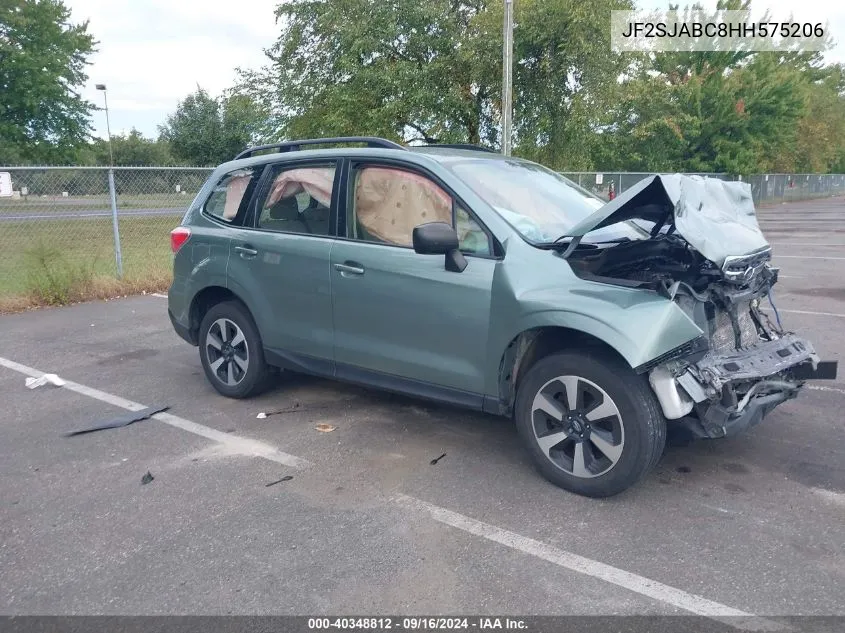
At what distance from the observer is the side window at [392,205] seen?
14.5 feet

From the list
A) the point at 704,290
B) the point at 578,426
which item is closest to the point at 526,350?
the point at 578,426

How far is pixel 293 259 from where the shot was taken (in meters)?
4.98

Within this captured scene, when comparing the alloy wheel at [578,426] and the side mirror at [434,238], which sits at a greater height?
the side mirror at [434,238]

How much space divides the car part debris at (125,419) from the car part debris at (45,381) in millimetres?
1177

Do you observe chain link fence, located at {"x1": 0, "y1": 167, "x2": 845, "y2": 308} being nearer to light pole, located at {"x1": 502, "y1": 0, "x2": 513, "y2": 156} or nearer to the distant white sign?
the distant white sign

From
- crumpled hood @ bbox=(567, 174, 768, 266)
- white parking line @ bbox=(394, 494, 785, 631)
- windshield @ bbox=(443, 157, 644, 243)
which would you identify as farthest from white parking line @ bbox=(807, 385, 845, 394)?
white parking line @ bbox=(394, 494, 785, 631)

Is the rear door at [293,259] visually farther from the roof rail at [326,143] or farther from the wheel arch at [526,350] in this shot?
the wheel arch at [526,350]

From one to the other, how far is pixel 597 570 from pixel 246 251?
3.36 m

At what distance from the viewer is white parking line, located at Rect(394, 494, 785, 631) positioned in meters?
2.81

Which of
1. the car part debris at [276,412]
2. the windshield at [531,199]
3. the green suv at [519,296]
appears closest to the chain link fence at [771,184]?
the windshield at [531,199]

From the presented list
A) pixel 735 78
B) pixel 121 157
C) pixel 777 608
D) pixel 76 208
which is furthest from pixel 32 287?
pixel 121 157

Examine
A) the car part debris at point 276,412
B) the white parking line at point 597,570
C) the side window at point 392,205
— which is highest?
the side window at point 392,205

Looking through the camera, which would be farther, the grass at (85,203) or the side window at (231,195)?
the grass at (85,203)

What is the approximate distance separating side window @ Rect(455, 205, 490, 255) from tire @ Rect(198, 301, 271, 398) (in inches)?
75.2
